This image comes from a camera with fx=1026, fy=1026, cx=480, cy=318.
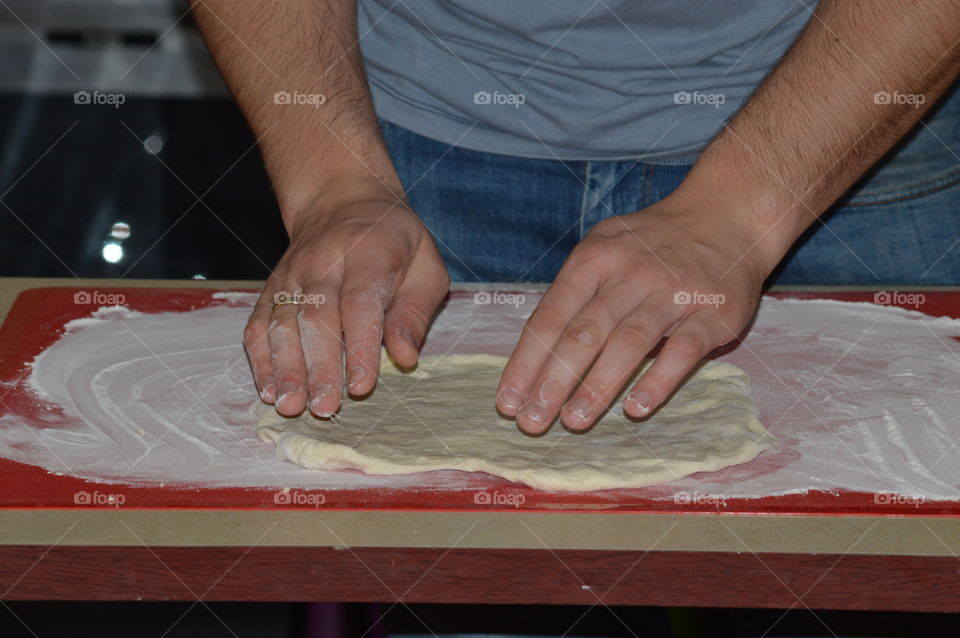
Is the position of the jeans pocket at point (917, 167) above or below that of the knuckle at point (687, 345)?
above

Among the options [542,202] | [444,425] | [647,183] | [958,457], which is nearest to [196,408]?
[444,425]

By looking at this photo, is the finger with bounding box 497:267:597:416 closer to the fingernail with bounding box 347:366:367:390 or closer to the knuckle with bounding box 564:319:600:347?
the knuckle with bounding box 564:319:600:347

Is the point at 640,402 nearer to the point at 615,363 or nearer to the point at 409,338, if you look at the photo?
the point at 615,363

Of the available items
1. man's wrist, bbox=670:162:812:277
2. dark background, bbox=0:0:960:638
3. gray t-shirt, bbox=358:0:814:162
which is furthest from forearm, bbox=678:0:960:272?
dark background, bbox=0:0:960:638

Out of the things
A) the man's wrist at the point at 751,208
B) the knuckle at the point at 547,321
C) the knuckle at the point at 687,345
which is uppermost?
the man's wrist at the point at 751,208

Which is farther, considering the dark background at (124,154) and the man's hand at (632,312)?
the dark background at (124,154)

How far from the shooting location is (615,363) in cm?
117

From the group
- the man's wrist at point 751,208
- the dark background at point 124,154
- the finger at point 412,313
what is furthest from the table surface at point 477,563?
the dark background at point 124,154

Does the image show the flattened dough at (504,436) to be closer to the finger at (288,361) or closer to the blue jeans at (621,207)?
the finger at (288,361)

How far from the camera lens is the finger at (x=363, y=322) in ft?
3.90

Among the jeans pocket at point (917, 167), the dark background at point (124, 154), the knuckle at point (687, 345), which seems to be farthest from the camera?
the dark background at point (124, 154)

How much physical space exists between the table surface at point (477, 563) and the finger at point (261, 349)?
24 centimetres

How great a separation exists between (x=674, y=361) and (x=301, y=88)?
0.71m

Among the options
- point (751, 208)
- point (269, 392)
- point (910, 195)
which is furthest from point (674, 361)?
point (910, 195)
